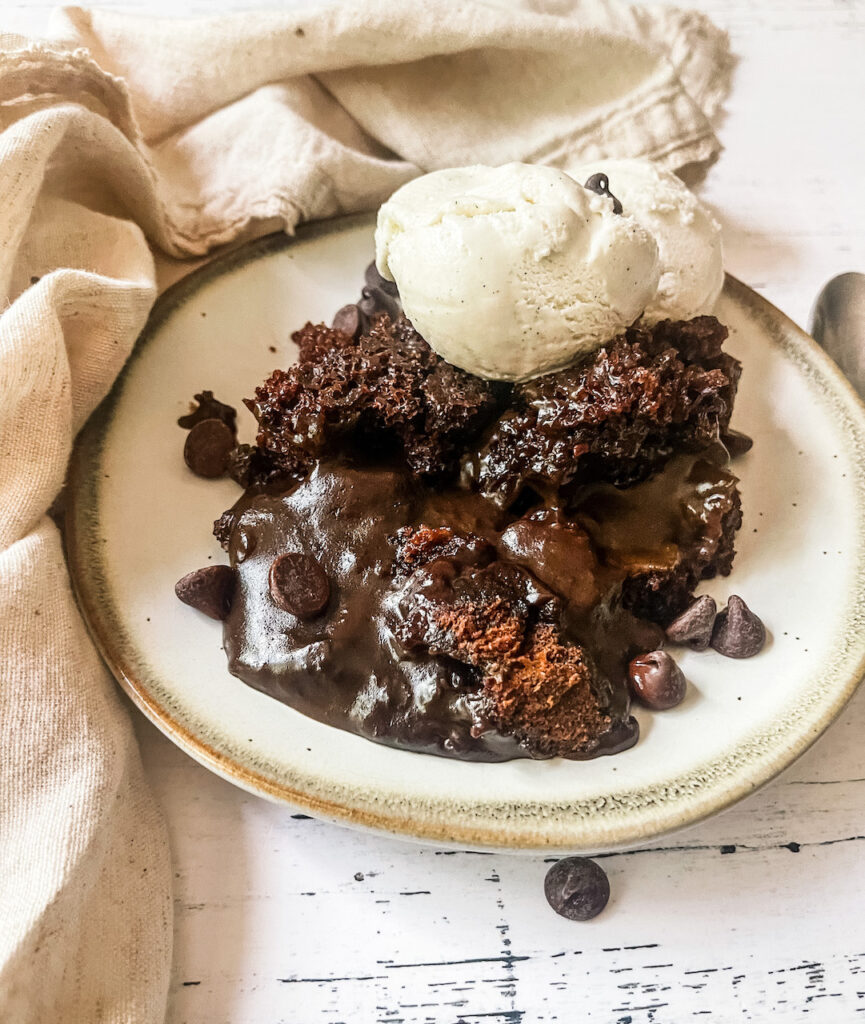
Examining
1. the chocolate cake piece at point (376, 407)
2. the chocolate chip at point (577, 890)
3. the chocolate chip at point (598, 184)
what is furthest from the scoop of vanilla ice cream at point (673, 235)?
the chocolate chip at point (577, 890)

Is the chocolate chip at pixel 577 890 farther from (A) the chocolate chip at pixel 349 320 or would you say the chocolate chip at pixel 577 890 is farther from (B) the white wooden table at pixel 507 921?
(A) the chocolate chip at pixel 349 320

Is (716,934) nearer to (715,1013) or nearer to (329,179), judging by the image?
(715,1013)

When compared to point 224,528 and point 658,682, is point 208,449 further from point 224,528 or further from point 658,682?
point 658,682

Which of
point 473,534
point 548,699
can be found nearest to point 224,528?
point 473,534

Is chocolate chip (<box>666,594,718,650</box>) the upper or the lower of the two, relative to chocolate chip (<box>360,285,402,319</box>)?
lower

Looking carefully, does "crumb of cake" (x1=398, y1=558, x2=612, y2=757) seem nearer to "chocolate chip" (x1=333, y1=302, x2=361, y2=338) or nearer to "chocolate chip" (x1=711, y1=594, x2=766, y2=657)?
"chocolate chip" (x1=711, y1=594, x2=766, y2=657)

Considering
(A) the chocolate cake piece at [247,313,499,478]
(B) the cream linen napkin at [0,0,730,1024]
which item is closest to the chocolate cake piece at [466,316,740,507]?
(A) the chocolate cake piece at [247,313,499,478]
